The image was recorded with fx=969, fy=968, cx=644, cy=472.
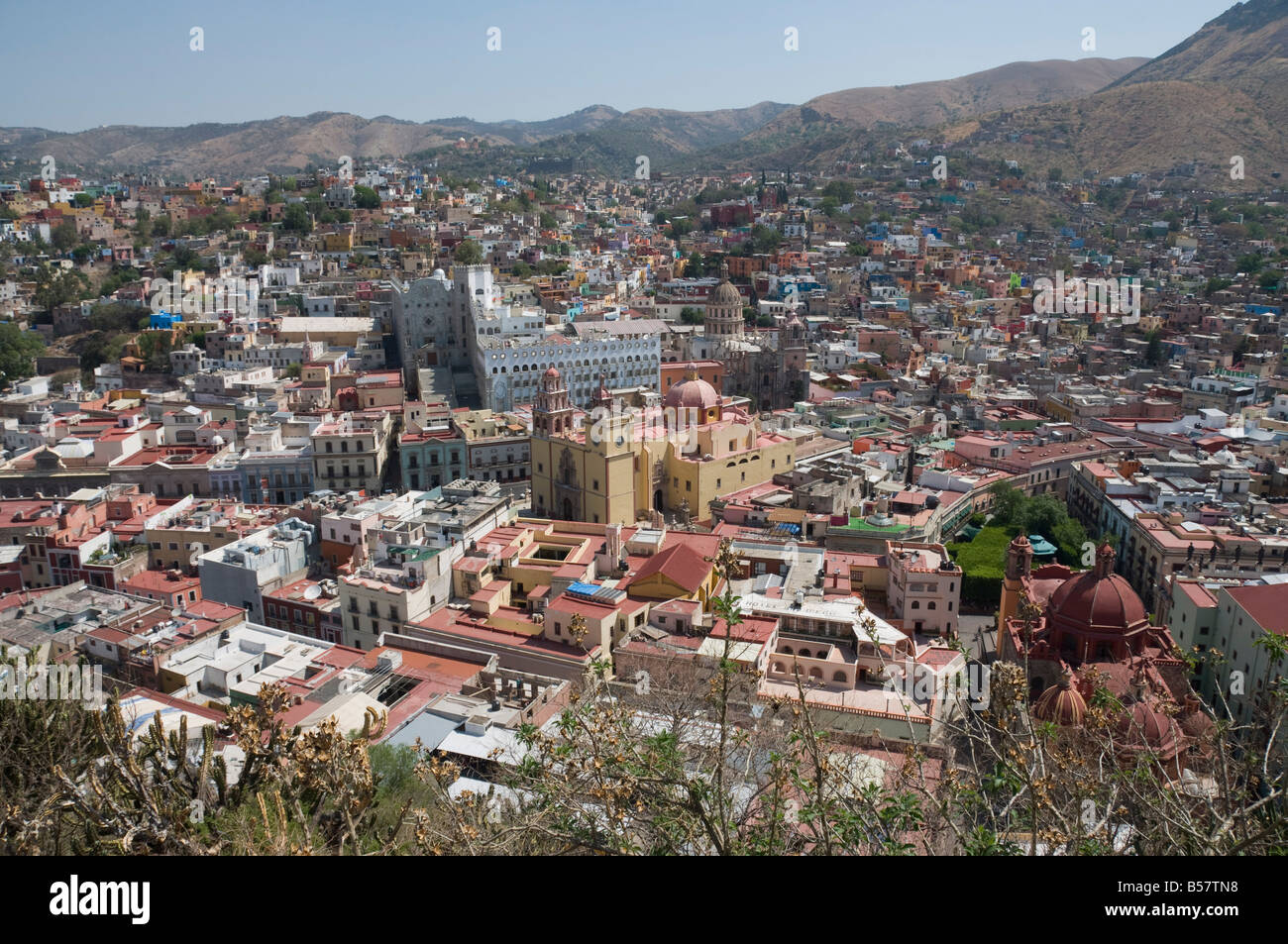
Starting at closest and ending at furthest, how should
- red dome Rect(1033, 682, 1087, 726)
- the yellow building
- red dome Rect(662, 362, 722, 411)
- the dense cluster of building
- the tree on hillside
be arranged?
red dome Rect(1033, 682, 1087, 726) → the dense cluster of building → the yellow building → red dome Rect(662, 362, 722, 411) → the tree on hillside

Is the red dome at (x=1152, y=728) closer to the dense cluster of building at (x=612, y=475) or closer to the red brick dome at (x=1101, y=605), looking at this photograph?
the dense cluster of building at (x=612, y=475)

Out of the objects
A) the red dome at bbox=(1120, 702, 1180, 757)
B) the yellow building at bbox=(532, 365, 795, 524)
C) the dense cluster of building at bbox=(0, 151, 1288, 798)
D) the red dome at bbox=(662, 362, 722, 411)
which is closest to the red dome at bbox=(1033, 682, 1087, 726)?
the dense cluster of building at bbox=(0, 151, 1288, 798)

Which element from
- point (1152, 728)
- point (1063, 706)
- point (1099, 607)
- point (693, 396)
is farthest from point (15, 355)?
point (1152, 728)

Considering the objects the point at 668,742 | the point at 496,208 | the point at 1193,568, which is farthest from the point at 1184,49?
the point at 668,742

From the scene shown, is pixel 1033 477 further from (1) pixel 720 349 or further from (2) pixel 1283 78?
(2) pixel 1283 78

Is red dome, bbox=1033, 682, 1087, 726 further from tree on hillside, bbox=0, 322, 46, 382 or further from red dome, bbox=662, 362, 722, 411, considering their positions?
tree on hillside, bbox=0, 322, 46, 382

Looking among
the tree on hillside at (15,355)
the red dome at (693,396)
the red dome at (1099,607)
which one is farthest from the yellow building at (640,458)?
the tree on hillside at (15,355)
